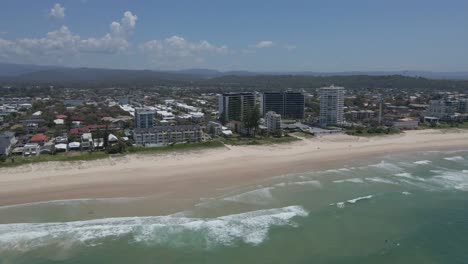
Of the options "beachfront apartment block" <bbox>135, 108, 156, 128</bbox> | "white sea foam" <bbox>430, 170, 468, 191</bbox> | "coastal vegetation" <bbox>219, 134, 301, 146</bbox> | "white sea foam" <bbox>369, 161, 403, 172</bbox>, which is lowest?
"white sea foam" <bbox>430, 170, 468, 191</bbox>

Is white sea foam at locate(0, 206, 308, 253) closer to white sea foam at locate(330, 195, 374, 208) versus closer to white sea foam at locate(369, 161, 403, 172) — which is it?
white sea foam at locate(330, 195, 374, 208)

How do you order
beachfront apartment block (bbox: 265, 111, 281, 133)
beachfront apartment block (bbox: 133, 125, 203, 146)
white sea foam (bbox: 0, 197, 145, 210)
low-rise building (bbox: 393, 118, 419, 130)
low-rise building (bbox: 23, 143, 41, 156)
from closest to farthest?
white sea foam (bbox: 0, 197, 145, 210) < low-rise building (bbox: 23, 143, 41, 156) < beachfront apartment block (bbox: 133, 125, 203, 146) < beachfront apartment block (bbox: 265, 111, 281, 133) < low-rise building (bbox: 393, 118, 419, 130)

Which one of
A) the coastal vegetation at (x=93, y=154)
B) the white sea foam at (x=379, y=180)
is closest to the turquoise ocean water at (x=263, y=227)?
the white sea foam at (x=379, y=180)

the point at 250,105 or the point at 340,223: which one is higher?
the point at 250,105

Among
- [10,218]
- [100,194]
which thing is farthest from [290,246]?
[10,218]

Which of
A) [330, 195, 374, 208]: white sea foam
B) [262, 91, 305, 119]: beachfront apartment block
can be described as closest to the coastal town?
[262, 91, 305, 119]: beachfront apartment block

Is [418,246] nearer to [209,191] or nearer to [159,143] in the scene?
[209,191]
